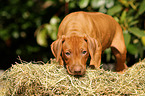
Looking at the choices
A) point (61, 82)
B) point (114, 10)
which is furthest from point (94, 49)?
point (114, 10)

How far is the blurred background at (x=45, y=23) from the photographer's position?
5.07m

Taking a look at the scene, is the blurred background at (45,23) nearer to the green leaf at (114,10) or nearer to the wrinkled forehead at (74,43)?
the green leaf at (114,10)

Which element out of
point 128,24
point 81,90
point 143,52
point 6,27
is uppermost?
point 6,27

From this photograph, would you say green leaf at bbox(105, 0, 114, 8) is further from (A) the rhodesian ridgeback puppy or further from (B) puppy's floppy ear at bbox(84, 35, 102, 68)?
(B) puppy's floppy ear at bbox(84, 35, 102, 68)

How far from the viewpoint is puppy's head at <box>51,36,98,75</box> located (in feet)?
10.0

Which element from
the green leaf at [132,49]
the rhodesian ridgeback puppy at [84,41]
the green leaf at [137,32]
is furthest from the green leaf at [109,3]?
the green leaf at [132,49]

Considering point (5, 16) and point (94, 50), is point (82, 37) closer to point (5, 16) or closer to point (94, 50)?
point (94, 50)

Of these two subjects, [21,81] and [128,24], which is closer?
[21,81]

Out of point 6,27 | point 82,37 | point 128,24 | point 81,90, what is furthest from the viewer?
point 6,27

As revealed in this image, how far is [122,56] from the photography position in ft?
13.9

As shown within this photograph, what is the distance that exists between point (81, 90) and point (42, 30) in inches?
120

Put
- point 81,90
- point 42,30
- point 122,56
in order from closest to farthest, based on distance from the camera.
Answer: point 81,90 < point 122,56 < point 42,30

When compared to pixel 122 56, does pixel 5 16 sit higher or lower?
higher

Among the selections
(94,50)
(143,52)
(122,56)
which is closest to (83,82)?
(94,50)
